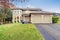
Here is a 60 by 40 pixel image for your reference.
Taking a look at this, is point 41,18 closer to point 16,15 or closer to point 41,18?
point 41,18

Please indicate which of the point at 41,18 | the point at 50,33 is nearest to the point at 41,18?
the point at 41,18

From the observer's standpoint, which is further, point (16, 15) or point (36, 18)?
point (16, 15)

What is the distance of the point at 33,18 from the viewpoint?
4416 cm

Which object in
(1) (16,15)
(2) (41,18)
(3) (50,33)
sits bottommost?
(3) (50,33)

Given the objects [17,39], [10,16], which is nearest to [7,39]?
[17,39]

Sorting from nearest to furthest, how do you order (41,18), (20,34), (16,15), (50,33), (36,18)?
(20,34) → (50,33) → (36,18) → (41,18) → (16,15)

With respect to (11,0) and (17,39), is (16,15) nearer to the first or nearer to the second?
(17,39)

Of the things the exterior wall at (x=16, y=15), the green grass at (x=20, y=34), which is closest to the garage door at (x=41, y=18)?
Result: the exterior wall at (x=16, y=15)

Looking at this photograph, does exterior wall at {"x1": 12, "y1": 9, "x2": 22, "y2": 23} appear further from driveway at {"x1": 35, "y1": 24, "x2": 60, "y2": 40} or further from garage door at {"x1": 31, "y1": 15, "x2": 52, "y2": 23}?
driveway at {"x1": 35, "y1": 24, "x2": 60, "y2": 40}

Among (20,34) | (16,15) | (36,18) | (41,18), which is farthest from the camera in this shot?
(16,15)

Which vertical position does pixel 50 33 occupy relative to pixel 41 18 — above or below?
below

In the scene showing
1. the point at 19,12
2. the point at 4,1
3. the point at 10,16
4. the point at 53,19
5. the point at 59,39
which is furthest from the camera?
the point at 19,12

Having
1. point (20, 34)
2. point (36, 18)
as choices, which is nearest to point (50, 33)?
point (20, 34)

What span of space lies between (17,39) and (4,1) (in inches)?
216
